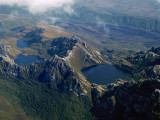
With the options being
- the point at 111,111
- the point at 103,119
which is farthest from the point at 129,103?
the point at 103,119

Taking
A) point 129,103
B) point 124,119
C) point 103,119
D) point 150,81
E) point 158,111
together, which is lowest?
point 103,119

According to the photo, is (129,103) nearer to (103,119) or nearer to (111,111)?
(111,111)

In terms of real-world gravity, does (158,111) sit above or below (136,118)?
above

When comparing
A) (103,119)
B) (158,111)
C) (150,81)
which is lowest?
(103,119)

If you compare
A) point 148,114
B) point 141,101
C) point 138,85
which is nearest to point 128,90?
point 138,85

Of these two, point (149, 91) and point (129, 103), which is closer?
point (149, 91)

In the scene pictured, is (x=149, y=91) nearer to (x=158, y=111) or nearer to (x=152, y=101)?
(x=152, y=101)

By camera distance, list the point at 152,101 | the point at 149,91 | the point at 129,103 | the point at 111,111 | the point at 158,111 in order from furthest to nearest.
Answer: the point at 111,111, the point at 129,103, the point at 149,91, the point at 152,101, the point at 158,111

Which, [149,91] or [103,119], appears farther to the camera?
[103,119]

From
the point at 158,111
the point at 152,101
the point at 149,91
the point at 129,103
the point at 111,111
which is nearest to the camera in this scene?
the point at 158,111
